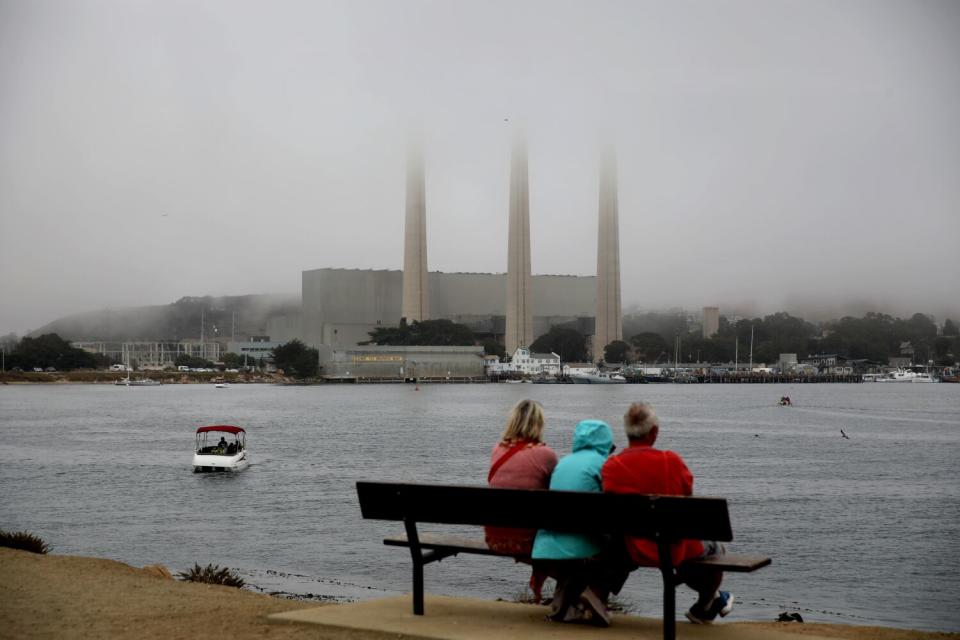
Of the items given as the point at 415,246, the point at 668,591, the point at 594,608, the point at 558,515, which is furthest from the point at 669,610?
the point at 415,246

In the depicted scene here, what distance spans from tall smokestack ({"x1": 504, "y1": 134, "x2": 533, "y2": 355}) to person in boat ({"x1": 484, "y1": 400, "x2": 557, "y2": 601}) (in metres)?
164

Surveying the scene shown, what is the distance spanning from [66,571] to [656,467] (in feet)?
21.5

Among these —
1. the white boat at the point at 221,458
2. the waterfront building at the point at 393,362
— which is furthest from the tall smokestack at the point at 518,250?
the white boat at the point at 221,458

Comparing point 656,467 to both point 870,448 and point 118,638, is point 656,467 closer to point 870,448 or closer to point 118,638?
point 118,638

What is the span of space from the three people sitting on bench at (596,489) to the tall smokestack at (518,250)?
164 meters

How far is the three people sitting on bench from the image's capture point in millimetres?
7309

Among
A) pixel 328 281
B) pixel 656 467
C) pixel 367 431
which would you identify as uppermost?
pixel 328 281

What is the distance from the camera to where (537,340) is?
19638 cm

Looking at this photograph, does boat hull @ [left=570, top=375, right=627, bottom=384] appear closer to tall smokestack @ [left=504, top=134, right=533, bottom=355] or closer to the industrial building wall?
tall smokestack @ [left=504, top=134, right=533, bottom=355]

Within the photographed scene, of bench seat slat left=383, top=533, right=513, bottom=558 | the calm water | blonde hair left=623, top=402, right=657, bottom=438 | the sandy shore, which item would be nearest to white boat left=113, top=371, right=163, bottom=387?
the calm water

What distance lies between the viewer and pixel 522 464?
795 centimetres

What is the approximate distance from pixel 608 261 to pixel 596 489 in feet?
560

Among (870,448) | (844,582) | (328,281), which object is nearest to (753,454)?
(870,448)

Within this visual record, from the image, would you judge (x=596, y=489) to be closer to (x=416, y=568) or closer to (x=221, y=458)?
(x=416, y=568)
